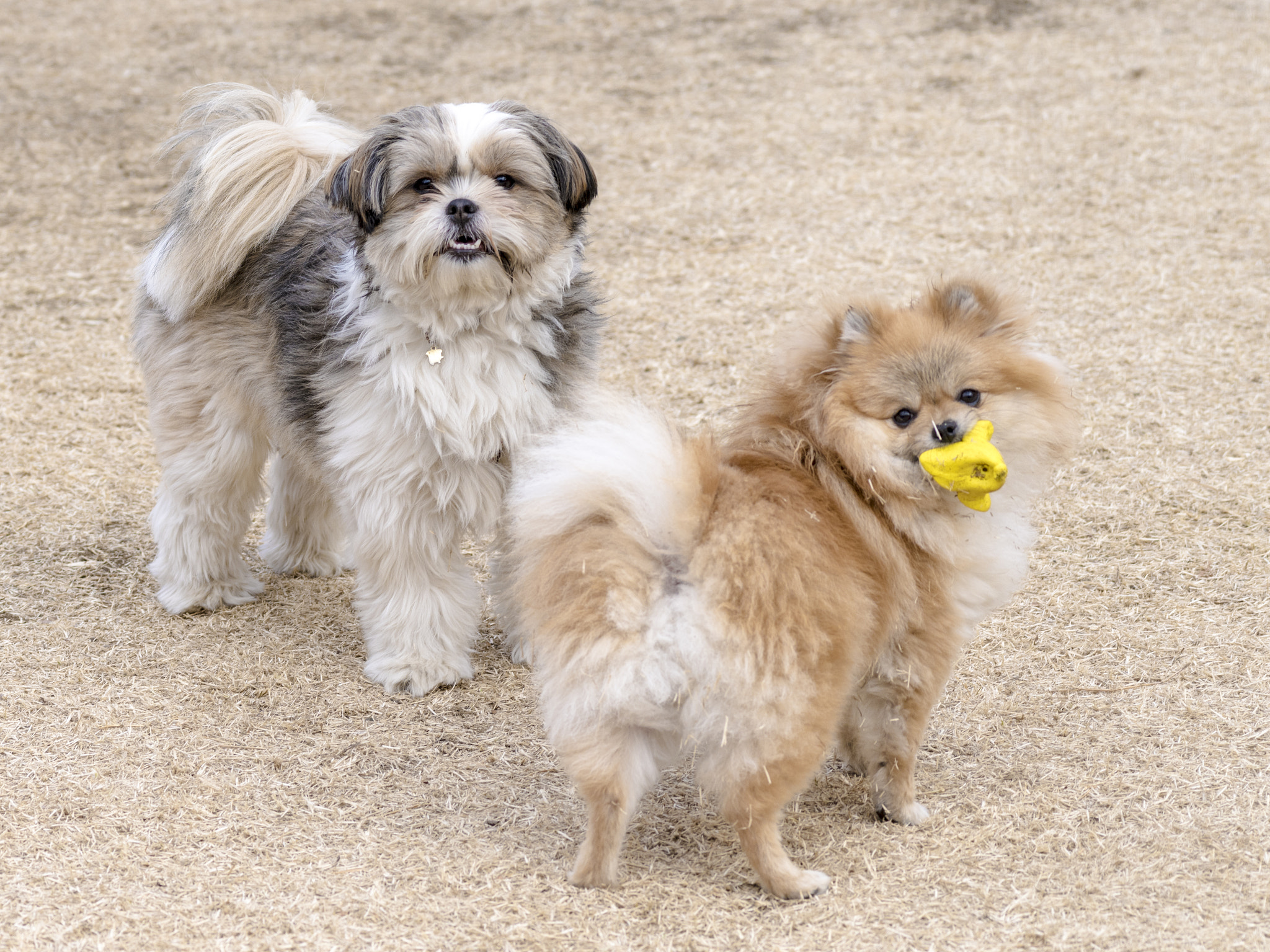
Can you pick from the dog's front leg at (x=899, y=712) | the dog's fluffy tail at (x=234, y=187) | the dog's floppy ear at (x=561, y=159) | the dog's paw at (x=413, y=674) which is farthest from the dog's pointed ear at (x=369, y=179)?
the dog's front leg at (x=899, y=712)

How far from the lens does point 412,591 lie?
3953 millimetres

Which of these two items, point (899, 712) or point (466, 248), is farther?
point (466, 248)

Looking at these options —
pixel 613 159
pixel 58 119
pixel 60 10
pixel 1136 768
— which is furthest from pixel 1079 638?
pixel 60 10

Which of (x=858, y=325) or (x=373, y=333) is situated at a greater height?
(x=858, y=325)

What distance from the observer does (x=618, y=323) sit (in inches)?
255

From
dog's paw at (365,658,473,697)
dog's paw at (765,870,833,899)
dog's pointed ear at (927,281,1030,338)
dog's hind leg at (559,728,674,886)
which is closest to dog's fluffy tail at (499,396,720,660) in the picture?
dog's hind leg at (559,728,674,886)

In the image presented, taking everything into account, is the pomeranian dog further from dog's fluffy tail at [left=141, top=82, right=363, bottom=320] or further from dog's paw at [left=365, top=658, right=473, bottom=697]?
dog's fluffy tail at [left=141, top=82, right=363, bottom=320]

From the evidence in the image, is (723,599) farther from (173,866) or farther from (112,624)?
(112,624)

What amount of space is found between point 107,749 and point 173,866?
658 millimetres

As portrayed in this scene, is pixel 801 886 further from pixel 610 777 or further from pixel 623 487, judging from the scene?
pixel 623 487

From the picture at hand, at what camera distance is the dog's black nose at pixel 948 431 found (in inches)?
110

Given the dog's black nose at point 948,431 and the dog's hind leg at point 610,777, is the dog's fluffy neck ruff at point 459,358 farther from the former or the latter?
the dog's black nose at point 948,431

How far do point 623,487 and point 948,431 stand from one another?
73 centimetres

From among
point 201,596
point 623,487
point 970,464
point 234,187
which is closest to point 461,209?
point 234,187
